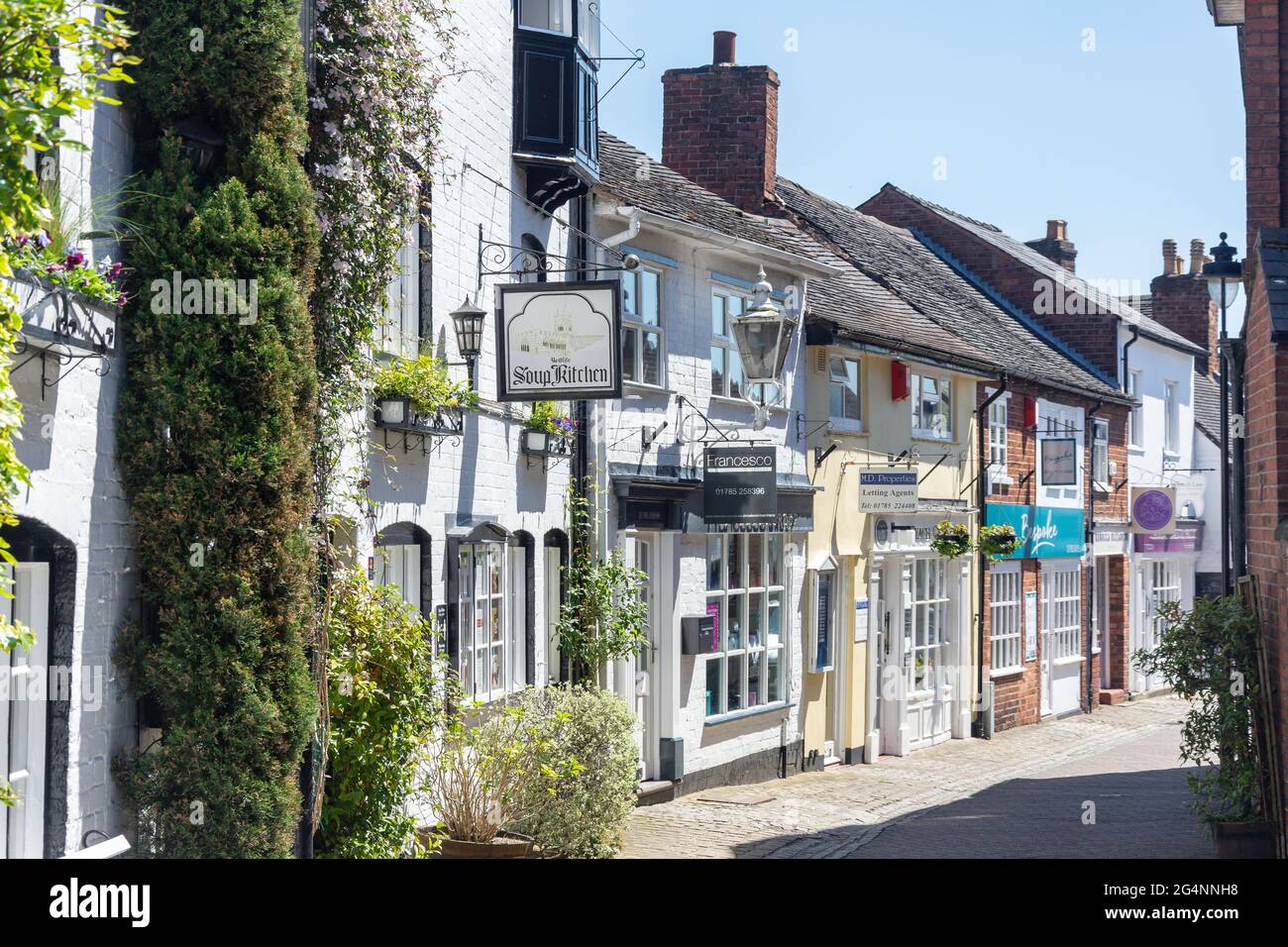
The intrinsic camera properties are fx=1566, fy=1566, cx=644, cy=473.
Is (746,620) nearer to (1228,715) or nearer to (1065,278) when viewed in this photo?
(1228,715)

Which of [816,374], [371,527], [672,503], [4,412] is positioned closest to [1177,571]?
[816,374]

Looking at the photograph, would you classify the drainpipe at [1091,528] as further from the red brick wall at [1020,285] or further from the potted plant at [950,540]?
the potted plant at [950,540]

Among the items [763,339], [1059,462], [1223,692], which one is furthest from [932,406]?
[1223,692]

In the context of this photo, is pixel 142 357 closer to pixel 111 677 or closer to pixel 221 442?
pixel 221 442

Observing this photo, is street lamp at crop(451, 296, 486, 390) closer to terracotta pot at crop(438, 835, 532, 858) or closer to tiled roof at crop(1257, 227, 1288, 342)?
terracotta pot at crop(438, 835, 532, 858)

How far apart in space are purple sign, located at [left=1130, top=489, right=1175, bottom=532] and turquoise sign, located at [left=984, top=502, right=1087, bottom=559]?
102 inches

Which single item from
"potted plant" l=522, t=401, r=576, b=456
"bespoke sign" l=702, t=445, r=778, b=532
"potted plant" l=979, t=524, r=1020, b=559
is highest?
"potted plant" l=522, t=401, r=576, b=456

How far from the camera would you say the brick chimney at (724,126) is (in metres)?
20.0

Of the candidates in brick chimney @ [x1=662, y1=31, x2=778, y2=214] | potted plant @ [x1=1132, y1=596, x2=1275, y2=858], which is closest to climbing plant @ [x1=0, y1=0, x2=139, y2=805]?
potted plant @ [x1=1132, y1=596, x2=1275, y2=858]

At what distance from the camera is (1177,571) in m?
34.7

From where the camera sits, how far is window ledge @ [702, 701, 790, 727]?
16.7m

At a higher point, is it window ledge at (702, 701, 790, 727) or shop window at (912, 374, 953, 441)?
shop window at (912, 374, 953, 441)

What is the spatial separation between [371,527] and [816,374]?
994 centimetres

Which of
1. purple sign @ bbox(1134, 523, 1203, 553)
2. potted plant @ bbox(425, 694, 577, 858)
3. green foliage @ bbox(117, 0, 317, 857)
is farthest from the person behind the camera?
purple sign @ bbox(1134, 523, 1203, 553)
